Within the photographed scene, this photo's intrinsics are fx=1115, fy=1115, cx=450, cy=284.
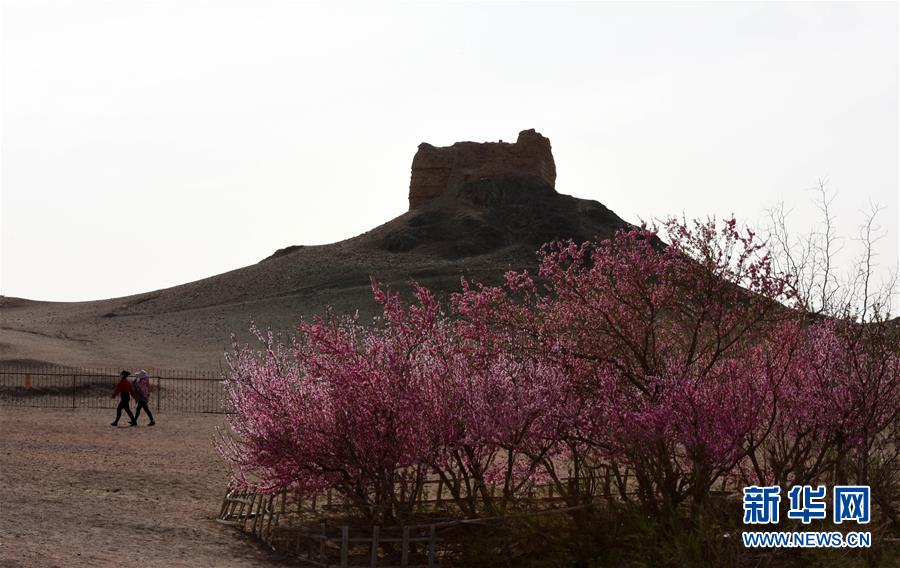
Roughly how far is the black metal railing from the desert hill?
13.8ft

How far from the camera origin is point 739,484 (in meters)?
14.4

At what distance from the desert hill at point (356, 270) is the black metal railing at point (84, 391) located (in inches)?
165

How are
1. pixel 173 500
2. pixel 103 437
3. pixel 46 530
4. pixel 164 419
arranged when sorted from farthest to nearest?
pixel 164 419 < pixel 103 437 < pixel 173 500 < pixel 46 530

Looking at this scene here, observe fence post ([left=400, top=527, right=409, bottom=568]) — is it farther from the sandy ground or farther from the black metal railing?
the black metal railing

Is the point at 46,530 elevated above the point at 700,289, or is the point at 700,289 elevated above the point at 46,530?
the point at 700,289

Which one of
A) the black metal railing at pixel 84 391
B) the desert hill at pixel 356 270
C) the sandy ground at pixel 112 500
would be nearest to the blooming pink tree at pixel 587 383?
the sandy ground at pixel 112 500

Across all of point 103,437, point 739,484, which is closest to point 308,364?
point 739,484

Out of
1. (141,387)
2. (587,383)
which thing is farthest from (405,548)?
(141,387)

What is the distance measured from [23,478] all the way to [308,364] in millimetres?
6696

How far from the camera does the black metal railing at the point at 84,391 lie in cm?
3319

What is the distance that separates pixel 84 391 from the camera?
35500 millimetres

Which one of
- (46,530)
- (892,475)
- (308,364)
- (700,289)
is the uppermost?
(700,289)

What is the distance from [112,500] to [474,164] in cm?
9441

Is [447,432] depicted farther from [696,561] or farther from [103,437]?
[103,437]
